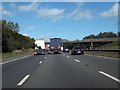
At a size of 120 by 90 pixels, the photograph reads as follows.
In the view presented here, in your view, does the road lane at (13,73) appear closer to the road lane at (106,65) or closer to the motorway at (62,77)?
the motorway at (62,77)

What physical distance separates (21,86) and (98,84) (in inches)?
122

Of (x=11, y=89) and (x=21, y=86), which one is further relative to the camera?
(x=21, y=86)

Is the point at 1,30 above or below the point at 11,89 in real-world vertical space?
above

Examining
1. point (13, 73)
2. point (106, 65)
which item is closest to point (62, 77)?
point (13, 73)

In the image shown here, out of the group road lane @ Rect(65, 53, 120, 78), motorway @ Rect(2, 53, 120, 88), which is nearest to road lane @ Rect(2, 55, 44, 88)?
motorway @ Rect(2, 53, 120, 88)

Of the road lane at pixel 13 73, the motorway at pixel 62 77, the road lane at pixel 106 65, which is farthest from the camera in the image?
the road lane at pixel 106 65

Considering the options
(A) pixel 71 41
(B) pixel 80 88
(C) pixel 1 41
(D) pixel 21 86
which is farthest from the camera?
(A) pixel 71 41

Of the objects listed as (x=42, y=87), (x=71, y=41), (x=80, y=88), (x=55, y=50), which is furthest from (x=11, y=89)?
(x=71, y=41)

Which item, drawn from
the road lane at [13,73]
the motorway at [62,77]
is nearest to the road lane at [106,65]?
the motorway at [62,77]

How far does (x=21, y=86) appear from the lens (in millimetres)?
11422

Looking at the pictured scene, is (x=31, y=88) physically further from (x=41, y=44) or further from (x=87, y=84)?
(x=41, y=44)

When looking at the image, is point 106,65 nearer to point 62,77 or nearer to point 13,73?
point 13,73

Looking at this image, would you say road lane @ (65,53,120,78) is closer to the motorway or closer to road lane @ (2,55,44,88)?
the motorway

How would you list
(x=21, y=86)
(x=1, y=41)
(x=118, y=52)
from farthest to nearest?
(x=1, y=41) < (x=118, y=52) < (x=21, y=86)
